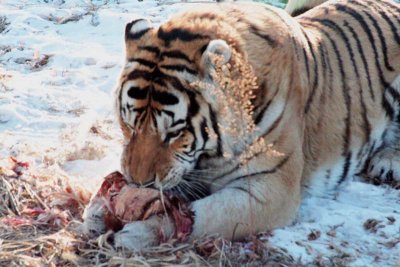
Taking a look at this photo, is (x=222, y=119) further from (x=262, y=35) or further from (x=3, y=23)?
(x=3, y=23)

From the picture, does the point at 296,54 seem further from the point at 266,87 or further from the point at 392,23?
the point at 392,23

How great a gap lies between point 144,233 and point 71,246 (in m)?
0.31

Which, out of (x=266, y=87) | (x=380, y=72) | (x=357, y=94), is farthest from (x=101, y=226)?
(x=380, y=72)

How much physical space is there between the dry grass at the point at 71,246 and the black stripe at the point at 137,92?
0.59 meters

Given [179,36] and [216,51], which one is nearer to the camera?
[216,51]

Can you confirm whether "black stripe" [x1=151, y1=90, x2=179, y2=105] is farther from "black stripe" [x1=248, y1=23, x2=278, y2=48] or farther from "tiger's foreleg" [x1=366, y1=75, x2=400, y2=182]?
"tiger's foreleg" [x1=366, y1=75, x2=400, y2=182]

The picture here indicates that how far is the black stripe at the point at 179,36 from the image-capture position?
325 cm

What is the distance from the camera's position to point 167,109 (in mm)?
3141

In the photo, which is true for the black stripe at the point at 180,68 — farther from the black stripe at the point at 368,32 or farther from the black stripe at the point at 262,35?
the black stripe at the point at 368,32

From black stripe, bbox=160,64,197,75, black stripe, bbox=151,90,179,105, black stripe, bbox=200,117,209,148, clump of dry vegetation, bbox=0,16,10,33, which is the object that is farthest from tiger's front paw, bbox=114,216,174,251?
clump of dry vegetation, bbox=0,16,10,33

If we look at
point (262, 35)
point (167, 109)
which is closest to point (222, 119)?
point (167, 109)

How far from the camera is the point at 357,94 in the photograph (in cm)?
410

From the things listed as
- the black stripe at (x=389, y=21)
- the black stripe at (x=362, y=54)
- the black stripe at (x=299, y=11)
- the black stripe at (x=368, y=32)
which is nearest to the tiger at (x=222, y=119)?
the black stripe at (x=362, y=54)

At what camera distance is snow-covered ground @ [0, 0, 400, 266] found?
3.33 meters
